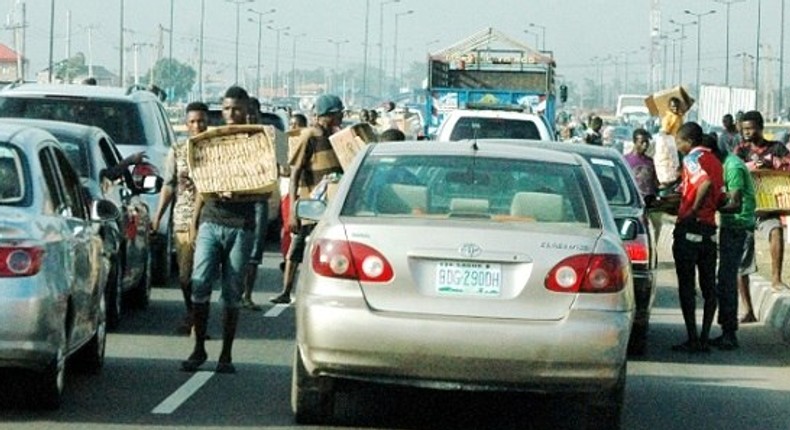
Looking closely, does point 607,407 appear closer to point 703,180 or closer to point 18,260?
point 18,260

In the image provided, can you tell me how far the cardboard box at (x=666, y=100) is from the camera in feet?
90.7

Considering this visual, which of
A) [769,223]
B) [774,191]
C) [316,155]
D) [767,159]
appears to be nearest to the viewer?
[316,155]

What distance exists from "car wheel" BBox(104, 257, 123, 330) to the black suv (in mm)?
3666

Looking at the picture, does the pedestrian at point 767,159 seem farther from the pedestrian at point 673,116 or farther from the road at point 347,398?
the pedestrian at point 673,116

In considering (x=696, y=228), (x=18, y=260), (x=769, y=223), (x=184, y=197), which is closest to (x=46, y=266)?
(x=18, y=260)

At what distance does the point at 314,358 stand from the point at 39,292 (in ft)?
4.85

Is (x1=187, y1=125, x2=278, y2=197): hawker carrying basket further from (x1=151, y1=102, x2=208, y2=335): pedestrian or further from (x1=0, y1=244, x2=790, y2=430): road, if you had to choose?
(x1=151, y1=102, x2=208, y2=335): pedestrian

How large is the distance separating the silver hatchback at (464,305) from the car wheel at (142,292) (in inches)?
282

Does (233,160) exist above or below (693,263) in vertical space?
above

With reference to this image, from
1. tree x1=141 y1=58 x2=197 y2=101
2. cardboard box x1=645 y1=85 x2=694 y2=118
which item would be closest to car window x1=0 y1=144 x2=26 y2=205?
cardboard box x1=645 y1=85 x2=694 y2=118

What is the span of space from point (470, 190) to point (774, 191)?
27.3 ft

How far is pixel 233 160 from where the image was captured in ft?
44.9

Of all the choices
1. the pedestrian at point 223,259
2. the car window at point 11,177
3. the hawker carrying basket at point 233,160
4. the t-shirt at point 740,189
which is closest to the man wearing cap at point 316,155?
the t-shirt at point 740,189

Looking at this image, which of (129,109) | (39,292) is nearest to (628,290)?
(39,292)
